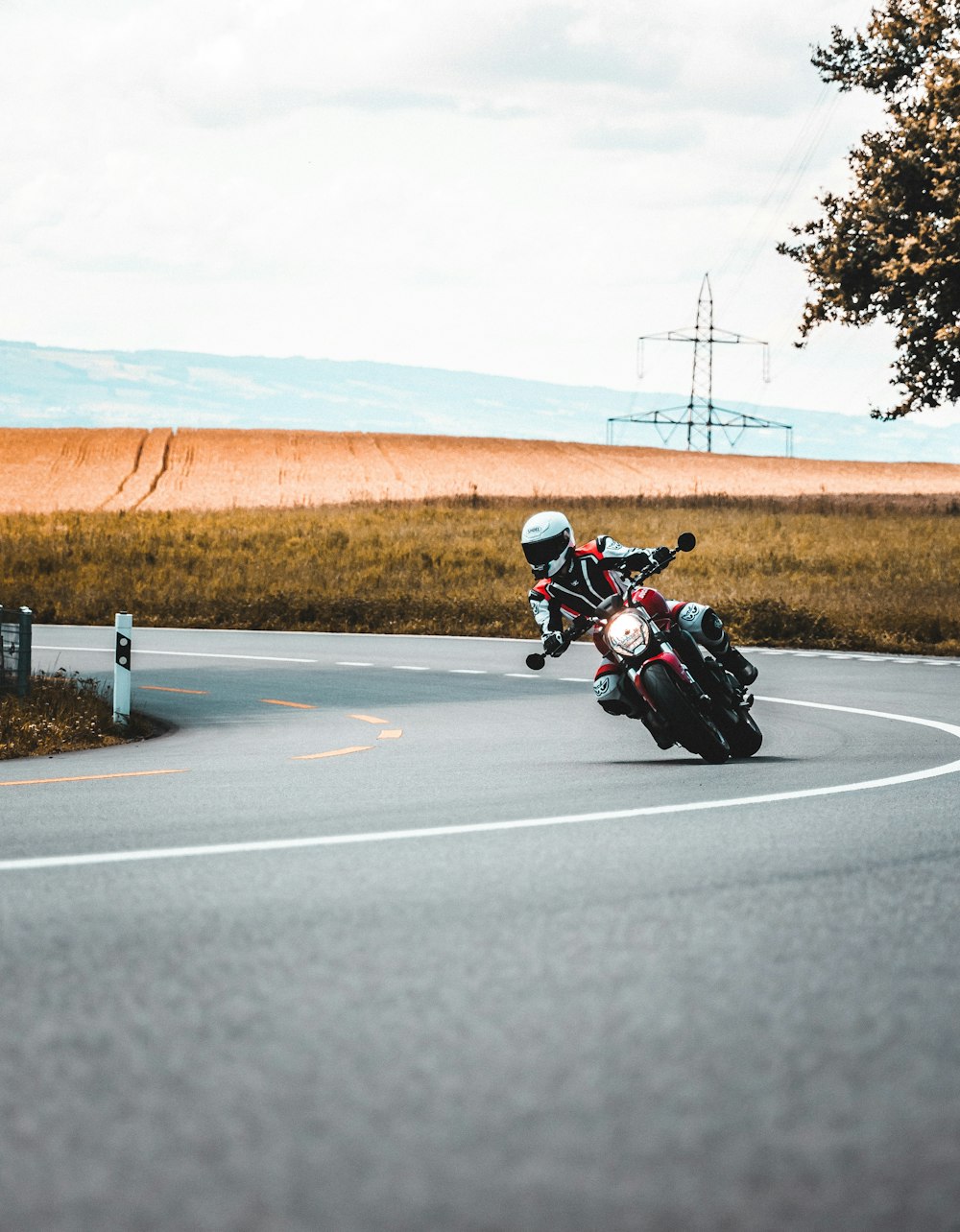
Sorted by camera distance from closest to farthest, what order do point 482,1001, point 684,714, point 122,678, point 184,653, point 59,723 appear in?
point 482,1001, point 684,714, point 59,723, point 122,678, point 184,653

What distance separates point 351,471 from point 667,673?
6100 centimetres

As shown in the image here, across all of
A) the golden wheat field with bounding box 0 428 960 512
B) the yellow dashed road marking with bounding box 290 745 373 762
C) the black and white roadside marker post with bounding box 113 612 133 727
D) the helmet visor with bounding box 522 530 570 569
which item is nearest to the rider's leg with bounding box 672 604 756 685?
the helmet visor with bounding box 522 530 570 569

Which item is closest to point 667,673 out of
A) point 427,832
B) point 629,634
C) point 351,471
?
point 629,634

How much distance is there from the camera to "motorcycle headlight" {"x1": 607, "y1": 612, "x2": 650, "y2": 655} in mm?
11109

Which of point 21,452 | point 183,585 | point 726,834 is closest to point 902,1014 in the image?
point 726,834

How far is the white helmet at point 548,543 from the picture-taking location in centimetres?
1154

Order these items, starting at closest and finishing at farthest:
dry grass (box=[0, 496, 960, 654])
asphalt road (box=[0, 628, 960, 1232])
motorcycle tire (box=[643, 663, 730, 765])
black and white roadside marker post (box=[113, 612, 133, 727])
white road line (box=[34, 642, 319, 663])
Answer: asphalt road (box=[0, 628, 960, 1232])
motorcycle tire (box=[643, 663, 730, 765])
black and white roadside marker post (box=[113, 612, 133, 727])
white road line (box=[34, 642, 319, 663])
dry grass (box=[0, 496, 960, 654])

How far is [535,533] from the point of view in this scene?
11.6 meters

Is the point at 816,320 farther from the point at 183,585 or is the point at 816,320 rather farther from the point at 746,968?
the point at 746,968

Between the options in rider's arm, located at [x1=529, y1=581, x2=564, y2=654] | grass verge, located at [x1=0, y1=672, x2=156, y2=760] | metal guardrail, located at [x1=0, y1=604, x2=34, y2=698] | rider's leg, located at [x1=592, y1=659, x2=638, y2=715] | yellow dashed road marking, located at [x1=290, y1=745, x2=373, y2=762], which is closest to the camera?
rider's leg, located at [x1=592, y1=659, x2=638, y2=715]

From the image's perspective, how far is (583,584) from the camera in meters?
11.7

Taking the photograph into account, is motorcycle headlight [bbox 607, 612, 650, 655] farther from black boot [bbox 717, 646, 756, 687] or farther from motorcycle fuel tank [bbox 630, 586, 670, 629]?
black boot [bbox 717, 646, 756, 687]

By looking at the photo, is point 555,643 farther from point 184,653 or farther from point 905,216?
point 905,216

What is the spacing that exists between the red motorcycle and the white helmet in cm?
39
